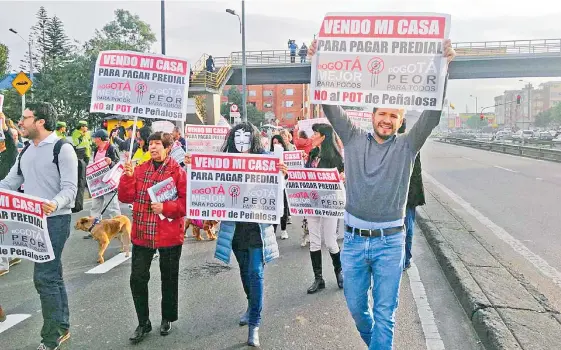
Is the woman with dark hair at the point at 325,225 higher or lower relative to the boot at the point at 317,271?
higher

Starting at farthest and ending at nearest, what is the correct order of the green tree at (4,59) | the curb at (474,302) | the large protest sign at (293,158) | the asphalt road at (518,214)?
the green tree at (4,59) → the large protest sign at (293,158) → the asphalt road at (518,214) → the curb at (474,302)

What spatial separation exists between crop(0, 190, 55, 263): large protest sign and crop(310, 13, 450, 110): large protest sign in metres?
2.37

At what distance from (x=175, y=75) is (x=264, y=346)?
115 inches

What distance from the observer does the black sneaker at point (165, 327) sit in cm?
461

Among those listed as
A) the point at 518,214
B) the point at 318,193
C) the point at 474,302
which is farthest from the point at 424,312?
the point at 518,214

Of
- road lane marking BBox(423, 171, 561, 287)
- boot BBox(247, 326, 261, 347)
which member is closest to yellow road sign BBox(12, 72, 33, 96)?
road lane marking BBox(423, 171, 561, 287)

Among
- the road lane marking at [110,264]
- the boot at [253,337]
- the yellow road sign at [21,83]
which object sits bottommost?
the road lane marking at [110,264]

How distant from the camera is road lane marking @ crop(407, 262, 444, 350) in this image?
434cm

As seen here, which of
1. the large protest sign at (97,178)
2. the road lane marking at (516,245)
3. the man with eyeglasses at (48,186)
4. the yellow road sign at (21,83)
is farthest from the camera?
the yellow road sign at (21,83)

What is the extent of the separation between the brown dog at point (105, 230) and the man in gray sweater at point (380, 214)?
4788 mm

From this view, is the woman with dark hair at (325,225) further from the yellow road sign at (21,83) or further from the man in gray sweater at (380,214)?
the yellow road sign at (21,83)

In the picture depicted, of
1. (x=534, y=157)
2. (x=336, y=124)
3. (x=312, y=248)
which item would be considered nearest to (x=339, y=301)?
(x=312, y=248)

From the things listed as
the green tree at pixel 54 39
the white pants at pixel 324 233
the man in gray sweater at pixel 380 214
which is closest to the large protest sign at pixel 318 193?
the white pants at pixel 324 233

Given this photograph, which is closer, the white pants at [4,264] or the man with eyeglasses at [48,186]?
the man with eyeglasses at [48,186]
